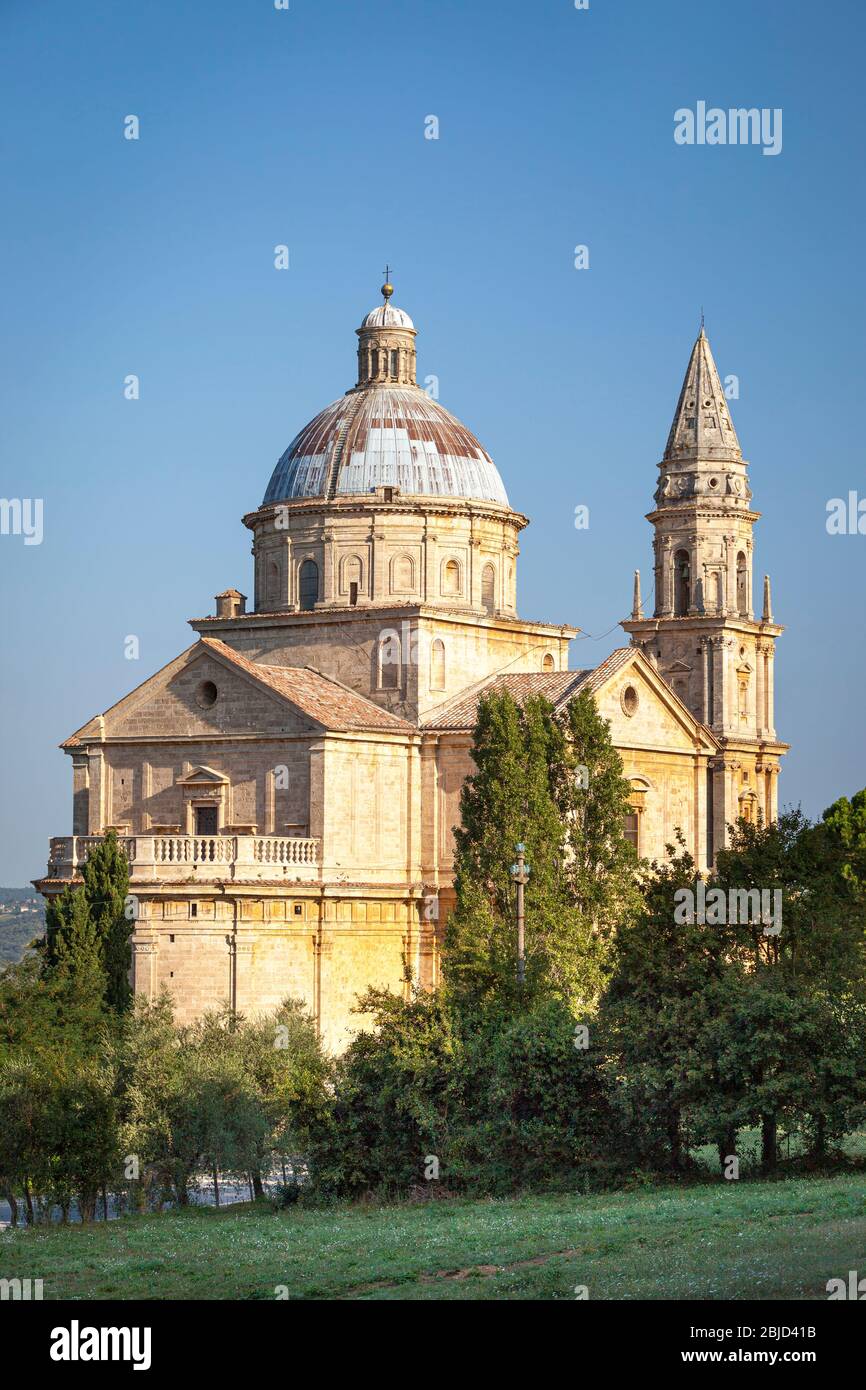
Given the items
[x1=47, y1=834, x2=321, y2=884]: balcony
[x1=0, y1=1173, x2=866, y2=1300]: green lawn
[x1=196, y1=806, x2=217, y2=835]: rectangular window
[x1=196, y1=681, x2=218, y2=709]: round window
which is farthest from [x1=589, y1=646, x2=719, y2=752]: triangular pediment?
[x1=0, y1=1173, x2=866, y2=1300]: green lawn

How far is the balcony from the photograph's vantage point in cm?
5288

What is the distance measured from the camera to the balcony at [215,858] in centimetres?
5288

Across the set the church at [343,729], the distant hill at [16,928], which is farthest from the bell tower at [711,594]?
the distant hill at [16,928]

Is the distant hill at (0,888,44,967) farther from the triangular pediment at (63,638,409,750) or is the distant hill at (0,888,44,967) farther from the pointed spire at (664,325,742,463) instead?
the triangular pediment at (63,638,409,750)

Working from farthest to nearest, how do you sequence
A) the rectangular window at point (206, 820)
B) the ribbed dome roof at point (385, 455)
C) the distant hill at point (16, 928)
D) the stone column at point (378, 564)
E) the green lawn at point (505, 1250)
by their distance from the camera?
the distant hill at point (16, 928), the ribbed dome roof at point (385, 455), the stone column at point (378, 564), the rectangular window at point (206, 820), the green lawn at point (505, 1250)

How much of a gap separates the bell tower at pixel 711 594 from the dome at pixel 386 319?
56.6 ft

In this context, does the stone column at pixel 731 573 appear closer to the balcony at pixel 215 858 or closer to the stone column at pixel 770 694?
the stone column at pixel 770 694

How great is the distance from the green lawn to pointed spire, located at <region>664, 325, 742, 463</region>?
50456 millimetres

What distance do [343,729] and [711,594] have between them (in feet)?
93.0

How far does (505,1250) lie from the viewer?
27.8 meters

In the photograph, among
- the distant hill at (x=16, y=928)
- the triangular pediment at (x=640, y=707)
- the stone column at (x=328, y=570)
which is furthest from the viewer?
the distant hill at (x=16, y=928)

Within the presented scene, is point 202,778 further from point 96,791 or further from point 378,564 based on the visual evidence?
point 378,564


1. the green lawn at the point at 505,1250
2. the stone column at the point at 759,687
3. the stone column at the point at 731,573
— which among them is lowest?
the green lawn at the point at 505,1250
